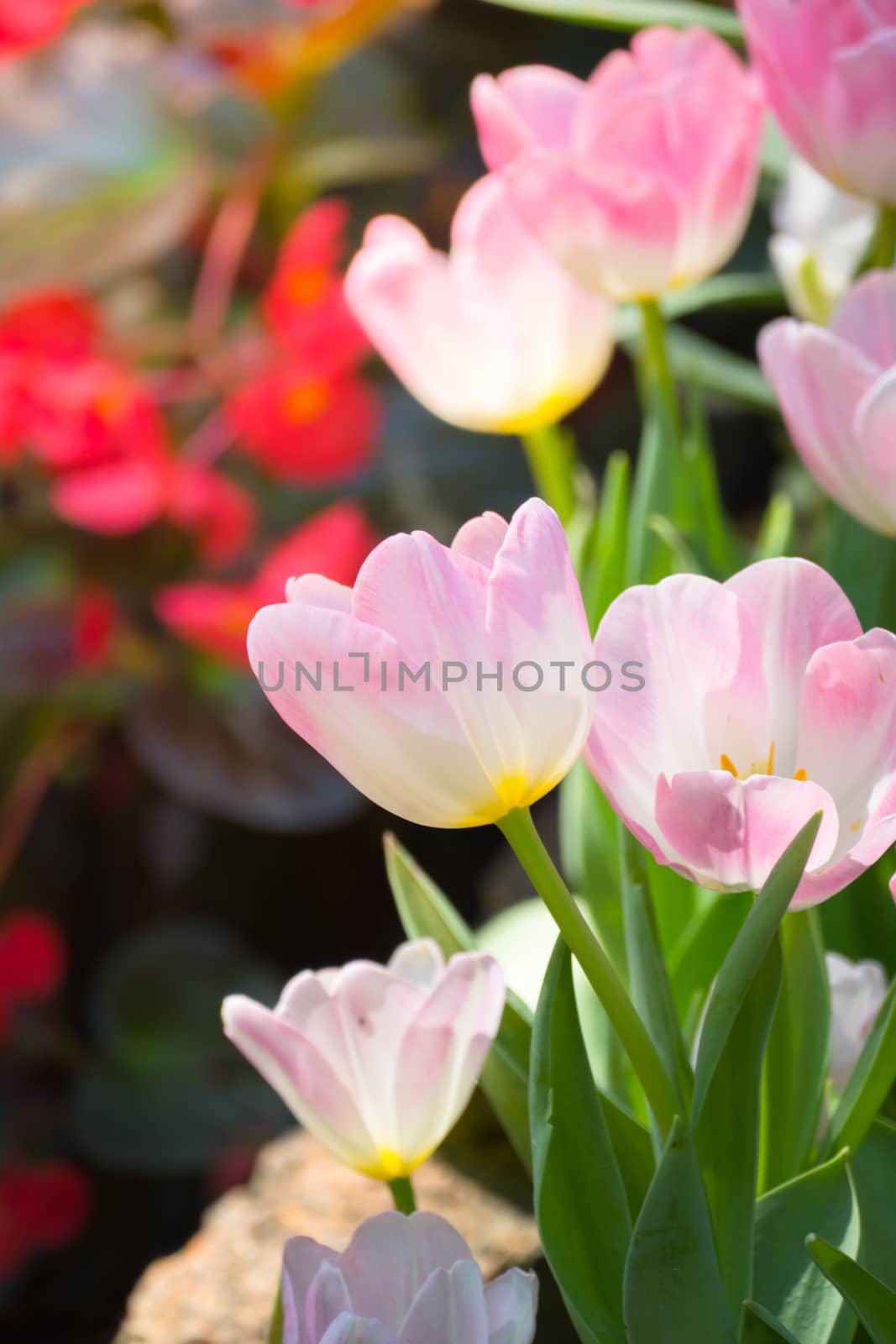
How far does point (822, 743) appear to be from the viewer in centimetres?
25

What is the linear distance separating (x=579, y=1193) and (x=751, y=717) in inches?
4.1

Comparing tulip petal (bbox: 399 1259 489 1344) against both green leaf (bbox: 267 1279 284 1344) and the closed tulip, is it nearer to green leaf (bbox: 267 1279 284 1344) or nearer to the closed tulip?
green leaf (bbox: 267 1279 284 1344)

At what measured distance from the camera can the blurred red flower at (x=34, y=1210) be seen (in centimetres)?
76

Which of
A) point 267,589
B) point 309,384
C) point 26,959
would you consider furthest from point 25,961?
point 309,384

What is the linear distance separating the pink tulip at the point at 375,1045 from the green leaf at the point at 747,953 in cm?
4

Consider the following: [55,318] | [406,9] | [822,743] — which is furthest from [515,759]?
[406,9]

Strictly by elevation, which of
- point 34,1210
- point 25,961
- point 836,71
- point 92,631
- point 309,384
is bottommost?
point 34,1210

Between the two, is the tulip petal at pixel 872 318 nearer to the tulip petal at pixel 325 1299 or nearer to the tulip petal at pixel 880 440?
the tulip petal at pixel 880 440

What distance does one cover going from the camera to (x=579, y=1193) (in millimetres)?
276

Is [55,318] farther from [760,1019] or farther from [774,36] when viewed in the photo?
[760,1019]

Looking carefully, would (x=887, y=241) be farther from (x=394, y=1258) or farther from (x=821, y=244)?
(x=394, y=1258)

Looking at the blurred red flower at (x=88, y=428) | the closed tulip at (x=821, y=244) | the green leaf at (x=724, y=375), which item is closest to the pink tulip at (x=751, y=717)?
the closed tulip at (x=821, y=244)

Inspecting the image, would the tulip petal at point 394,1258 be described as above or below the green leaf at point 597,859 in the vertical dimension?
above

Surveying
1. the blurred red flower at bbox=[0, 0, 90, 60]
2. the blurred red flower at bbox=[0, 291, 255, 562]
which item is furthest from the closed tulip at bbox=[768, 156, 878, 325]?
the blurred red flower at bbox=[0, 0, 90, 60]
